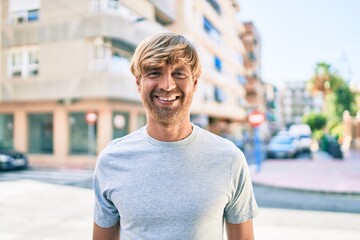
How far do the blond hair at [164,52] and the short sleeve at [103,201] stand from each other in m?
0.42

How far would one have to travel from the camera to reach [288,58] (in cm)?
349

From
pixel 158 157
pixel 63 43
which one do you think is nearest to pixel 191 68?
pixel 158 157

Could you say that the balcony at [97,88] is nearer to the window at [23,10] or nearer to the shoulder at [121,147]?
the window at [23,10]

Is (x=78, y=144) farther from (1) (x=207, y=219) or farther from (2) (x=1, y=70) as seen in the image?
(1) (x=207, y=219)

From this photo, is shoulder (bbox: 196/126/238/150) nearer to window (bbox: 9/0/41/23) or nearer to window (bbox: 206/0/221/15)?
window (bbox: 9/0/41/23)

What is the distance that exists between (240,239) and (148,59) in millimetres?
840

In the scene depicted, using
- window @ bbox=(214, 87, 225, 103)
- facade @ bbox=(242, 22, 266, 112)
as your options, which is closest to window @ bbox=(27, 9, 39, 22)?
window @ bbox=(214, 87, 225, 103)

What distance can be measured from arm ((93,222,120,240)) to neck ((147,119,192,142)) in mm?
432

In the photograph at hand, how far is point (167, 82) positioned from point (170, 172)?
359 millimetres

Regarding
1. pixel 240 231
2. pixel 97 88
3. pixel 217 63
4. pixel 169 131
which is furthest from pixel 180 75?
pixel 217 63

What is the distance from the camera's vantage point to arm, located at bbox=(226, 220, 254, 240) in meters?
1.41

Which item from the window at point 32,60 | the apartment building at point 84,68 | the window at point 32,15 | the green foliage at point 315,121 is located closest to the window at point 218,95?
the apartment building at point 84,68

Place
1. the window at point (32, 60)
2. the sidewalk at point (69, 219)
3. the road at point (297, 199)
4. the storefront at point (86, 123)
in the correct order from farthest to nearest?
the storefront at point (86, 123)
the road at point (297, 199)
the window at point (32, 60)
the sidewalk at point (69, 219)

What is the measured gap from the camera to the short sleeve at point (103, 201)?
1.39 meters
